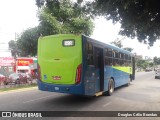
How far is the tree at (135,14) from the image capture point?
9078 mm

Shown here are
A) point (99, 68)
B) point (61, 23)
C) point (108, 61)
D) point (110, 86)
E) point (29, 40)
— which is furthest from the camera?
point (29, 40)

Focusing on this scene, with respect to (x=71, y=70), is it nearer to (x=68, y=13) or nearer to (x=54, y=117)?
(x=54, y=117)

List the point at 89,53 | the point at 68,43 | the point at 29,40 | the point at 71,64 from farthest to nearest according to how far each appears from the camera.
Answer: the point at 29,40
the point at 89,53
the point at 68,43
the point at 71,64

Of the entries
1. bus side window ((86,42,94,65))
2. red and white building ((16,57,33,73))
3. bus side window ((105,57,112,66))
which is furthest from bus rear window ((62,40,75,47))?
red and white building ((16,57,33,73))

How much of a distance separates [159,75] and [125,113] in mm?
29996

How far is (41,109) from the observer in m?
10.5

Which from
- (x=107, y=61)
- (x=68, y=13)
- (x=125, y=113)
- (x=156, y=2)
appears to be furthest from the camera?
(x=68, y=13)

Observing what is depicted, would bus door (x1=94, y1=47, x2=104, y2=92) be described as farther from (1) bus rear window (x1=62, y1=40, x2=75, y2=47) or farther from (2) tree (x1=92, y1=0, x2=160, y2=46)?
(2) tree (x1=92, y1=0, x2=160, y2=46)

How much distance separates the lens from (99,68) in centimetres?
1333

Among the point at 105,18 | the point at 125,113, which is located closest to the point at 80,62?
the point at 105,18

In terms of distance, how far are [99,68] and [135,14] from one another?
14.6 feet

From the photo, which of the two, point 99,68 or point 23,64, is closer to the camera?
point 99,68

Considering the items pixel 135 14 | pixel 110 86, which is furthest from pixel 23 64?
pixel 135 14

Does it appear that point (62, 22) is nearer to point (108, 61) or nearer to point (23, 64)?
point (108, 61)
